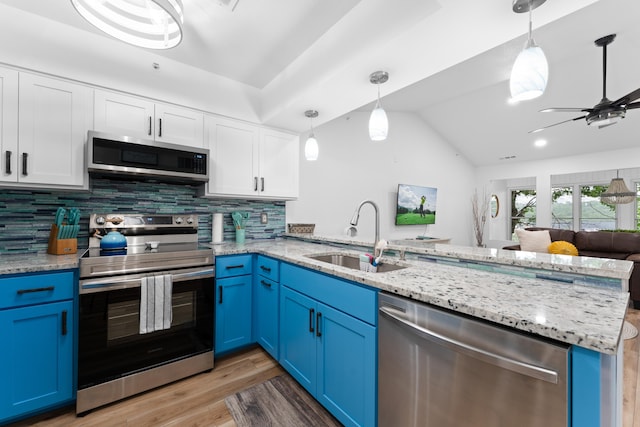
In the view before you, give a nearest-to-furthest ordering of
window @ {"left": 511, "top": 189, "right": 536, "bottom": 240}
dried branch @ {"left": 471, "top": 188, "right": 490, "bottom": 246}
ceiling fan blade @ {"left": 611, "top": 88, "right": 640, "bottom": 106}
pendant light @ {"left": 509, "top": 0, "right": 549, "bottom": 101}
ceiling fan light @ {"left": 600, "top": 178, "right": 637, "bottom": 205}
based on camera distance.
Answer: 1. pendant light @ {"left": 509, "top": 0, "right": 549, "bottom": 101}
2. ceiling fan blade @ {"left": 611, "top": 88, "right": 640, "bottom": 106}
3. ceiling fan light @ {"left": 600, "top": 178, "right": 637, "bottom": 205}
4. window @ {"left": 511, "top": 189, "right": 536, "bottom": 240}
5. dried branch @ {"left": 471, "top": 188, "right": 490, "bottom": 246}

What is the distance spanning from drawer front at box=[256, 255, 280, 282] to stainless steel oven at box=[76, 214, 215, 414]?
1.26 feet

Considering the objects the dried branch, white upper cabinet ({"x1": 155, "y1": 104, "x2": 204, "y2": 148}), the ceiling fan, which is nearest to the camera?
white upper cabinet ({"x1": 155, "y1": 104, "x2": 204, "y2": 148})

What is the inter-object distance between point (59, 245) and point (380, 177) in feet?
13.8

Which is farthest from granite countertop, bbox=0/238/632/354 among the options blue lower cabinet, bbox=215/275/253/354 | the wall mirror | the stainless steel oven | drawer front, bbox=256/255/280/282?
the wall mirror

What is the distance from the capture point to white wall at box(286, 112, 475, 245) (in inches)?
153

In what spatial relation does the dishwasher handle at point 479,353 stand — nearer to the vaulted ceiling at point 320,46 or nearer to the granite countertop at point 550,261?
the granite countertop at point 550,261

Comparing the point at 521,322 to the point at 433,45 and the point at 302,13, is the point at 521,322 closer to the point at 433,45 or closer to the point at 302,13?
the point at 433,45

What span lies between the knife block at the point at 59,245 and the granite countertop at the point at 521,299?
1.80m

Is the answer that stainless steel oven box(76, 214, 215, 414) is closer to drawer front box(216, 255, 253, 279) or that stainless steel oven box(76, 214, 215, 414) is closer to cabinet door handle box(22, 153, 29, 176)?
drawer front box(216, 255, 253, 279)

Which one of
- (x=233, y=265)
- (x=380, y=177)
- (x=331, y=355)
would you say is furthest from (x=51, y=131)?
(x=380, y=177)

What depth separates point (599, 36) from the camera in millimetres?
3199

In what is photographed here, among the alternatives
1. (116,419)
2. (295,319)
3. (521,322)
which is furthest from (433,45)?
(116,419)

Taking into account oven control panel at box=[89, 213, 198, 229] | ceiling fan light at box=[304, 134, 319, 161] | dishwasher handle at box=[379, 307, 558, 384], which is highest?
ceiling fan light at box=[304, 134, 319, 161]

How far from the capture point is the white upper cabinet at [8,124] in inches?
68.9
